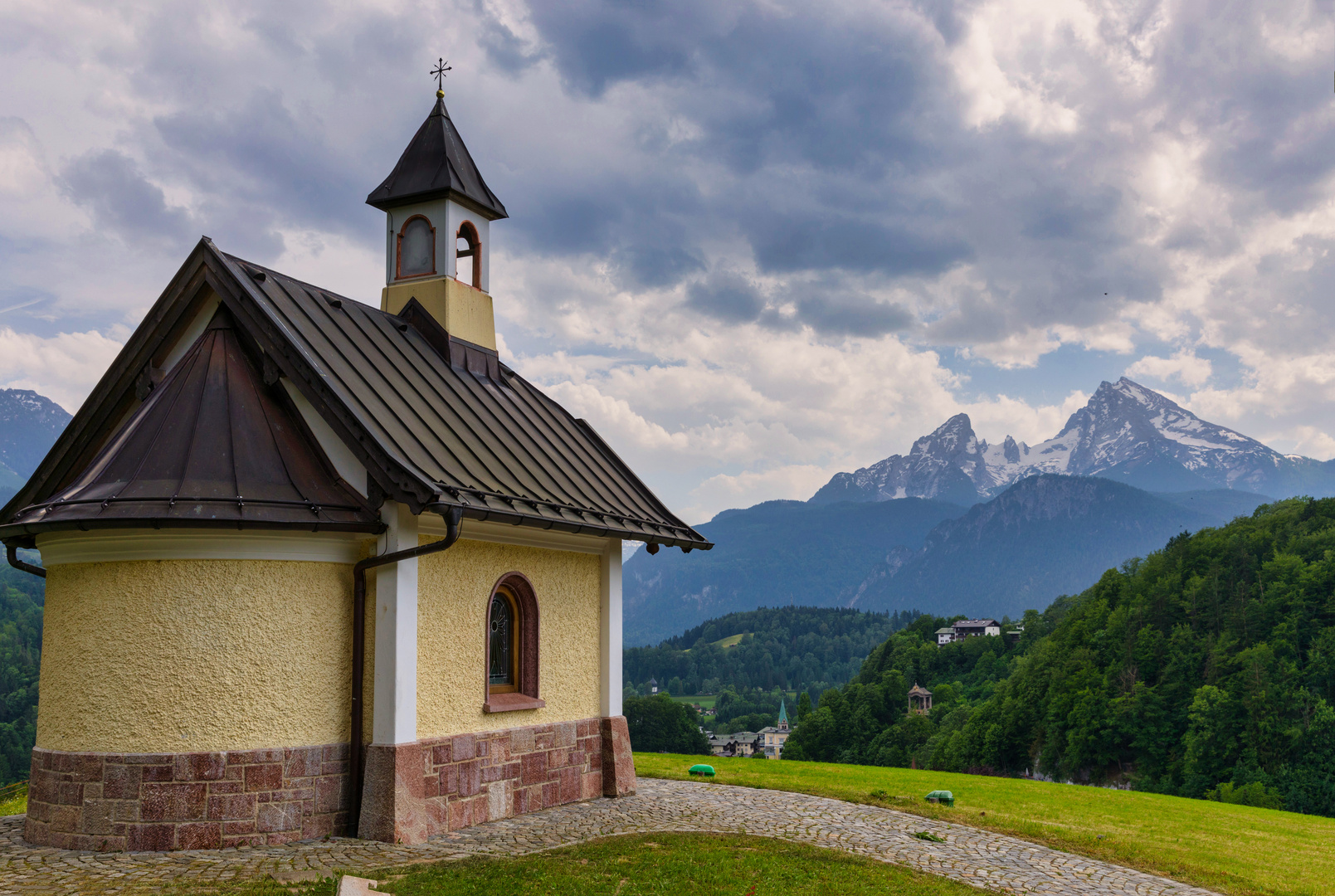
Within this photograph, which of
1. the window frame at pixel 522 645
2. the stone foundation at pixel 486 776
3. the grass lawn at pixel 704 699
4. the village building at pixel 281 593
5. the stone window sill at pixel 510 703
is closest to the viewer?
the village building at pixel 281 593

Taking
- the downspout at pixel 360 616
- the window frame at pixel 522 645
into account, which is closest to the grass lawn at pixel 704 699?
the window frame at pixel 522 645

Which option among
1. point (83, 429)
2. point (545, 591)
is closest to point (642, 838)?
point (545, 591)

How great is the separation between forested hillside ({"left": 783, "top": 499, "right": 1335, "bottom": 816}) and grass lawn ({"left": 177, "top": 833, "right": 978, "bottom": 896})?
197 feet

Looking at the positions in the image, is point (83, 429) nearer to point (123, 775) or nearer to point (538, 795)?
point (123, 775)

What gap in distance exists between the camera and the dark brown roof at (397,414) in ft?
35.4

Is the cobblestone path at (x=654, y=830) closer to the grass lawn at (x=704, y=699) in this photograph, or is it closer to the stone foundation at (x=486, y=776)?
the stone foundation at (x=486, y=776)

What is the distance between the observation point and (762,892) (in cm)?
857

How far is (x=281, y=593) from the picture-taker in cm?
1024

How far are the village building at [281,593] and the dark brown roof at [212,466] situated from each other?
26mm

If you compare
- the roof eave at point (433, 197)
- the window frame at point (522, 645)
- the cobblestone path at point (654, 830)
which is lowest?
the cobblestone path at point (654, 830)

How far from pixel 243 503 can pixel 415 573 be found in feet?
6.54

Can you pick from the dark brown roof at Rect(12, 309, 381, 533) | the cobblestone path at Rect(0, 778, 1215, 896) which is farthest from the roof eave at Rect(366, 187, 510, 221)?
the cobblestone path at Rect(0, 778, 1215, 896)

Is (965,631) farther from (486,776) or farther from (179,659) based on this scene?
(179,659)

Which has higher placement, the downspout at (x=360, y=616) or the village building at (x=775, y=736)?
the downspout at (x=360, y=616)
